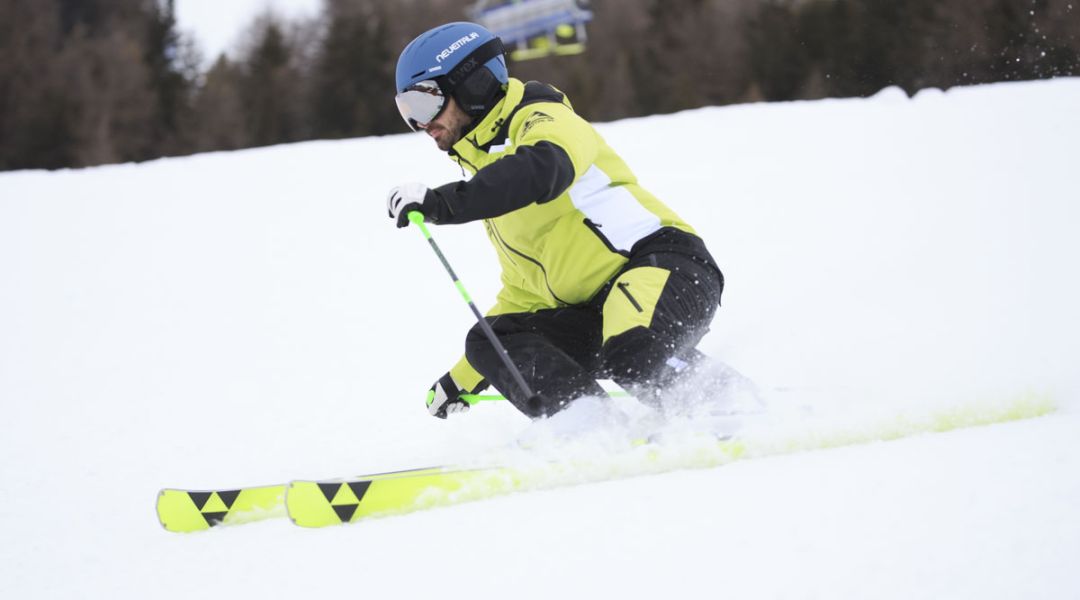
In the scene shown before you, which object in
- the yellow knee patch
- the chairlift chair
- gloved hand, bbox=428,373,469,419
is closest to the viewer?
the yellow knee patch

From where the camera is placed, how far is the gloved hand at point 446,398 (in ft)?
14.3

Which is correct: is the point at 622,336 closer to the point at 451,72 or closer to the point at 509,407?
the point at 451,72

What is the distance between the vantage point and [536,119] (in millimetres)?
3592

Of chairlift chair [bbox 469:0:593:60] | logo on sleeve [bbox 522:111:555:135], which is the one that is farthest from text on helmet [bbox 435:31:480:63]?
chairlift chair [bbox 469:0:593:60]

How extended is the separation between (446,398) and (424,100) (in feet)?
4.09

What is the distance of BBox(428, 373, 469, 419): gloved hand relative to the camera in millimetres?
4348

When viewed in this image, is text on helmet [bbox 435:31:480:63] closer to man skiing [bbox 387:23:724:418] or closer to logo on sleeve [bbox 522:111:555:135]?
man skiing [bbox 387:23:724:418]

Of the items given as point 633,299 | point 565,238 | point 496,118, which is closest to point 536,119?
point 496,118

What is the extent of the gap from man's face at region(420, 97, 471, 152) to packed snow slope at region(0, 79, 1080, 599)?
117 cm

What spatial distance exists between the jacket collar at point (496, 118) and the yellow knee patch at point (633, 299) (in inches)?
26.6

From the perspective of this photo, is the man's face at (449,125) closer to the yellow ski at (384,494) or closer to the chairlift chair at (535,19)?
the yellow ski at (384,494)

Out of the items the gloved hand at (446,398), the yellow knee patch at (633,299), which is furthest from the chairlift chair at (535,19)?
the yellow knee patch at (633,299)

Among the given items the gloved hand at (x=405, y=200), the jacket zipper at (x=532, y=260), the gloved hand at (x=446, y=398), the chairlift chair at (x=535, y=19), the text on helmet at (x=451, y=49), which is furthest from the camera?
the chairlift chair at (x=535, y=19)

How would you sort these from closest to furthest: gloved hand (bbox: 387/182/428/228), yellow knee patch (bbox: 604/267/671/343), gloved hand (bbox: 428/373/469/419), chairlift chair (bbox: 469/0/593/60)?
1. gloved hand (bbox: 387/182/428/228)
2. yellow knee patch (bbox: 604/267/671/343)
3. gloved hand (bbox: 428/373/469/419)
4. chairlift chair (bbox: 469/0/593/60)
